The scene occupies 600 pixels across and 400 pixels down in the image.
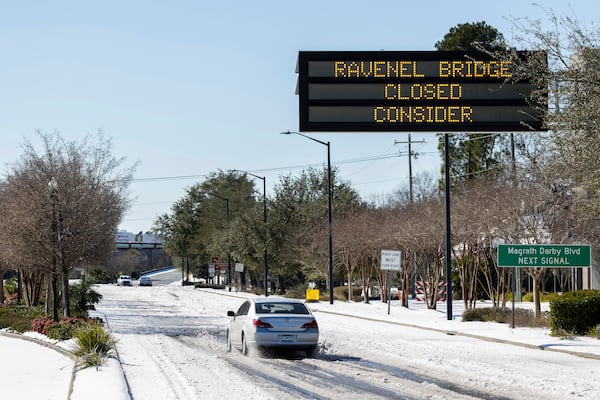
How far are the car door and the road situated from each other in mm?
512

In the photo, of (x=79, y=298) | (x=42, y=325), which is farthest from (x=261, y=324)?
(x=79, y=298)

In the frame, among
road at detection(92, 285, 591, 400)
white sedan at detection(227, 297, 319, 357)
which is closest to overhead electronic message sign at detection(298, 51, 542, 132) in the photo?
road at detection(92, 285, 591, 400)

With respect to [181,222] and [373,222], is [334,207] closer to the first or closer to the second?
[373,222]

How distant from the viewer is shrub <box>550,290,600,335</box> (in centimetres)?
2617

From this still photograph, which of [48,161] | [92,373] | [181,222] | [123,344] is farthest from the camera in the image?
[181,222]

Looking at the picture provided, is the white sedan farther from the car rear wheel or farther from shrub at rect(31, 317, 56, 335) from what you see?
shrub at rect(31, 317, 56, 335)

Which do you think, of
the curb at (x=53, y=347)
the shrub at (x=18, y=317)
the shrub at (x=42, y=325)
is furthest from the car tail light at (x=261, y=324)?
the shrub at (x=18, y=317)

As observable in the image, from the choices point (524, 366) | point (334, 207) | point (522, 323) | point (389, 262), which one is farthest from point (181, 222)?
point (524, 366)

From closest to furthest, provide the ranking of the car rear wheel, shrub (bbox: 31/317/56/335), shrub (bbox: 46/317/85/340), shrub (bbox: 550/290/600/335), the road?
1. the road
2. the car rear wheel
3. shrub (bbox: 550/290/600/335)
4. shrub (bbox: 46/317/85/340)
5. shrub (bbox: 31/317/56/335)

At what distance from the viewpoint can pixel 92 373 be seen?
17.2 meters

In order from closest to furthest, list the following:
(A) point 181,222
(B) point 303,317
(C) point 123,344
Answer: (B) point 303,317 → (C) point 123,344 → (A) point 181,222

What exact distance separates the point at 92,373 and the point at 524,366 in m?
8.73

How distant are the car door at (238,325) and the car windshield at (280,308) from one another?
440mm

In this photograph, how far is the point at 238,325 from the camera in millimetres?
22953
